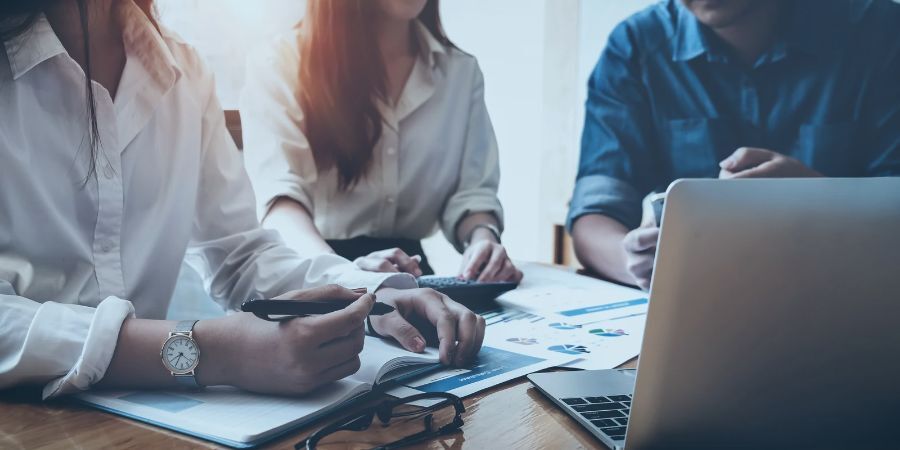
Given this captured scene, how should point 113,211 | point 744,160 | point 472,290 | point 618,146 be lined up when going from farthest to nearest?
point 618,146, point 744,160, point 472,290, point 113,211

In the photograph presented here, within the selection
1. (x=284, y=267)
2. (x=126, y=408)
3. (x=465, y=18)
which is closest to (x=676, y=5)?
(x=465, y=18)

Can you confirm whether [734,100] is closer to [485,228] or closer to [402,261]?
[485,228]

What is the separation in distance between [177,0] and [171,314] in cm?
74

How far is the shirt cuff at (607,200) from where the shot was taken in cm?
153

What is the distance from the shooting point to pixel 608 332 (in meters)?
0.79

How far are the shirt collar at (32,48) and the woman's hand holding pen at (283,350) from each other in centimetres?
35

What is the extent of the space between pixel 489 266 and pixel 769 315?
28.3 inches

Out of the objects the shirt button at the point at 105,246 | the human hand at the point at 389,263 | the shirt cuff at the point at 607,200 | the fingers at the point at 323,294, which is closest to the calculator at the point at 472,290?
the human hand at the point at 389,263

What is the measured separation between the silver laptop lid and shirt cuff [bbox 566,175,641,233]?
3.57ft

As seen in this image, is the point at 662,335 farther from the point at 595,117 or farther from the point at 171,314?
the point at 595,117

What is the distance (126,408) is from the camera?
0.52m

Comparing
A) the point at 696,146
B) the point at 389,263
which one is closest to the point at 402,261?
the point at 389,263

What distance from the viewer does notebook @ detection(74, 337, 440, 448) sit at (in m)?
0.47

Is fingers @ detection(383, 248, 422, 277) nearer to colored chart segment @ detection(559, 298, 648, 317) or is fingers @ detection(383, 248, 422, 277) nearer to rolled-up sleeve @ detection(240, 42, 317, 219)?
colored chart segment @ detection(559, 298, 648, 317)
